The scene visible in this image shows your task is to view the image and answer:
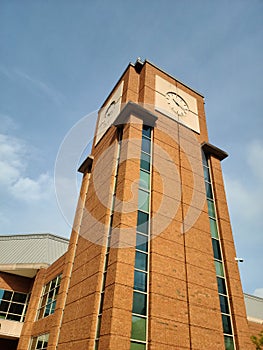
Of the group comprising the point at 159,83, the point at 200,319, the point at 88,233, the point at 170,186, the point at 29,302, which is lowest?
the point at 200,319

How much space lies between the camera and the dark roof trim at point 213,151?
21.4 m

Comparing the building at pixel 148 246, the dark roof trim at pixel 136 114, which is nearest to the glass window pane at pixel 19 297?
the building at pixel 148 246

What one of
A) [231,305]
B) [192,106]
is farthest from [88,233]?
[192,106]

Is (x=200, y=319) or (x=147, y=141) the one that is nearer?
(x=200, y=319)

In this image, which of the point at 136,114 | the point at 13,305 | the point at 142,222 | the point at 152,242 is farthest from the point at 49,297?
the point at 136,114

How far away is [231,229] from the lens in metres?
18.5

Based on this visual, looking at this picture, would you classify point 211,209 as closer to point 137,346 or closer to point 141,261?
point 141,261

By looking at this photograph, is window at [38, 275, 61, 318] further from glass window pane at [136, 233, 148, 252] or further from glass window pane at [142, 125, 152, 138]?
glass window pane at [142, 125, 152, 138]

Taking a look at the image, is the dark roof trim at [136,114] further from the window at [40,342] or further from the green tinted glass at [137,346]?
the window at [40,342]

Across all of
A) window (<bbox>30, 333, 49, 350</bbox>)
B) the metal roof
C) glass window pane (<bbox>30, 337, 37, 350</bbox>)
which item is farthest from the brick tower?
the metal roof

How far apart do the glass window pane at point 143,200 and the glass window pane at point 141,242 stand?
1.68 meters

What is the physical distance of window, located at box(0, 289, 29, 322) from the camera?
2466cm

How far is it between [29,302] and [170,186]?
54.8 feet

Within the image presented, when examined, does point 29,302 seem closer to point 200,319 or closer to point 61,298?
point 61,298
